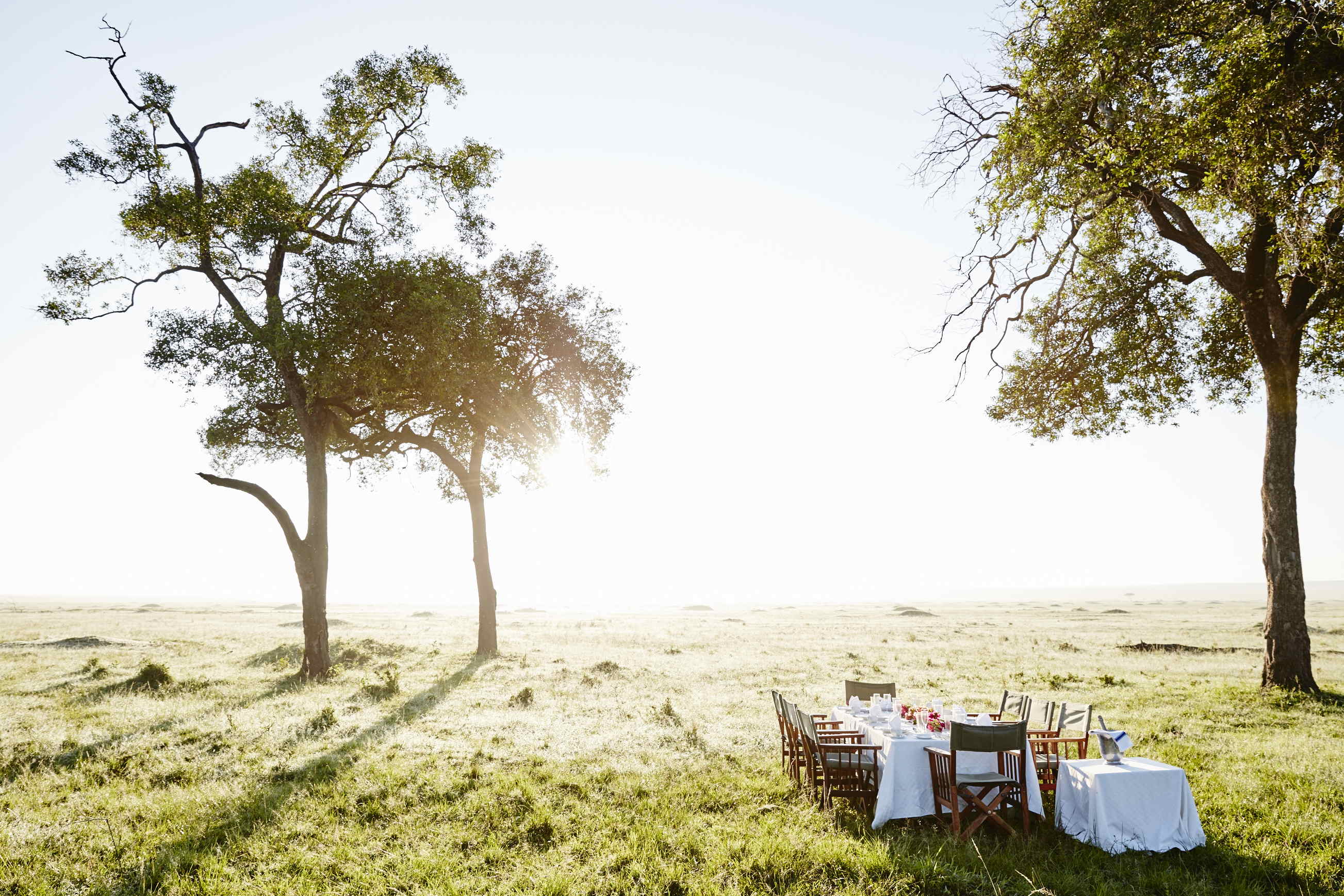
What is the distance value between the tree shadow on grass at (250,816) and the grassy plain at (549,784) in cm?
3

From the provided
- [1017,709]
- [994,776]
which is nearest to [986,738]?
[994,776]

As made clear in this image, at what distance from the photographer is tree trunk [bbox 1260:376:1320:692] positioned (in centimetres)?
1505

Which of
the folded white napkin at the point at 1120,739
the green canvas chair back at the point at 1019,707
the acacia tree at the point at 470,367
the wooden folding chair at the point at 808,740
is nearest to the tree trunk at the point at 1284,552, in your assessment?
the green canvas chair back at the point at 1019,707

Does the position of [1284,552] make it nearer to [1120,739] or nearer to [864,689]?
[864,689]

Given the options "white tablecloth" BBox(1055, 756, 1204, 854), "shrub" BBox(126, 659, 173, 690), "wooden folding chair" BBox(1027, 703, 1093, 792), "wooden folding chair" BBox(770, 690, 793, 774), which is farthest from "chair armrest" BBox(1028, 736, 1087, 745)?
"shrub" BBox(126, 659, 173, 690)

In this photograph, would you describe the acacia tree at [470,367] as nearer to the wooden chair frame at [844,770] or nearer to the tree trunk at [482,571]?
the tree trunk at [482,571]

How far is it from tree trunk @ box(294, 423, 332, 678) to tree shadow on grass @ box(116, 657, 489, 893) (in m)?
7.03

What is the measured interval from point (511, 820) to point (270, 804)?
3149 millimetres

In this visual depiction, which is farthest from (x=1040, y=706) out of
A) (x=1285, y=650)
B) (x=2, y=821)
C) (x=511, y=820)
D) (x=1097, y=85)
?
(x=2, y=821)

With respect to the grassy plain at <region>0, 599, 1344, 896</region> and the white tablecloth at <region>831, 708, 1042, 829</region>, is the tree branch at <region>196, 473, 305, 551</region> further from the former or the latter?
the white tablecloth at <region>831, 708, 1042, 829</region>

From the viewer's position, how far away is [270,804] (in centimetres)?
867

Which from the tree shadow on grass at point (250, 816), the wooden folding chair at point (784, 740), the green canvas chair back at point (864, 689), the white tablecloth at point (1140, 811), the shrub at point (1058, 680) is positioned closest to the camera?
the tree shadow on grass at point (250, 816)

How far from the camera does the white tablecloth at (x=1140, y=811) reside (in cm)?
730

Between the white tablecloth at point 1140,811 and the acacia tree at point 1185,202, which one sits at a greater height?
the acacia tree at point 1185,202
